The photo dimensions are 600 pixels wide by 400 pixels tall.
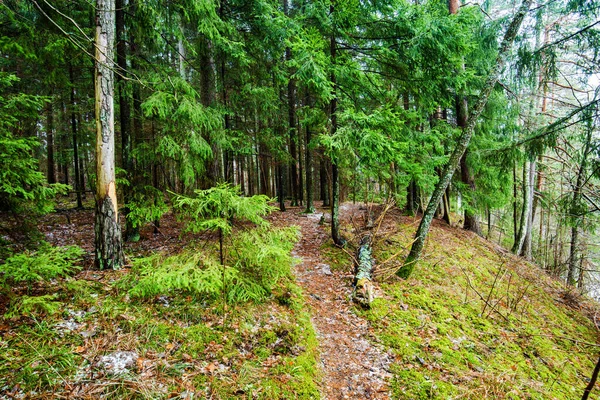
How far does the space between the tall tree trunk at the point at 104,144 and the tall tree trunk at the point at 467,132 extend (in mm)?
6890

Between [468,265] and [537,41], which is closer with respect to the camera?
[468,265]

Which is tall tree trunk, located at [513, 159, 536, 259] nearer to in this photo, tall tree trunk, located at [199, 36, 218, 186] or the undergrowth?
the undergrowth

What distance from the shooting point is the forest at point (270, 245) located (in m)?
3.50

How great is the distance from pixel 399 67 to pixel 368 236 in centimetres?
529

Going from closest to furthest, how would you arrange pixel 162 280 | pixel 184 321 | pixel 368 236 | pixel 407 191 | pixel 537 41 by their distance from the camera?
pixel 162 280, pixel 184 321, pixel 368 236, pixel 537 41, pixel 407 191

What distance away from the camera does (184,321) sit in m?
4.12

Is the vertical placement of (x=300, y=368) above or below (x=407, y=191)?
below

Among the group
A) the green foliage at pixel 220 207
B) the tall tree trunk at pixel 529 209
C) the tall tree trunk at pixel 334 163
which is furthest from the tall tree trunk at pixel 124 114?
the tall tree trunk at pixel 529 209

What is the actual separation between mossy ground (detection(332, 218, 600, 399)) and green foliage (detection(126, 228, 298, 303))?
98.6 inches

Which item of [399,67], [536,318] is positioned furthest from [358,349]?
[399,67]

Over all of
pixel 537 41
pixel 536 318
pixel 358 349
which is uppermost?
pixel 537 41

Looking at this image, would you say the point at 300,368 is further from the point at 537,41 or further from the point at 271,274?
the point at 537,41

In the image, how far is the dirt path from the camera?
4023 millimetres

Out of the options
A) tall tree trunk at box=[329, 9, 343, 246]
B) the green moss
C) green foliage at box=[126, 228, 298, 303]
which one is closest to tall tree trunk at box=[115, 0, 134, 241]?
green foliage at box=[126, 228, 298, 303]
